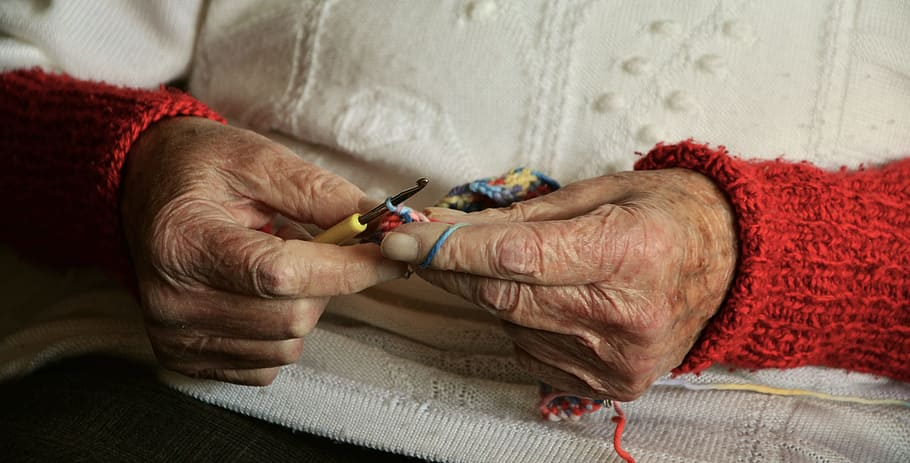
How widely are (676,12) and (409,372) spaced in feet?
1.98

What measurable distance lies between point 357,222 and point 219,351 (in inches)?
10.0

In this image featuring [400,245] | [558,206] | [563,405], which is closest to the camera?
[400,245]

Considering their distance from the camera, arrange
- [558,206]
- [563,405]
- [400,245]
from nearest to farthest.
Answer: [400,245] → [558,206] → [563,405]

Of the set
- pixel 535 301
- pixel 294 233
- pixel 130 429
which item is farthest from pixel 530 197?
pixel 130 429

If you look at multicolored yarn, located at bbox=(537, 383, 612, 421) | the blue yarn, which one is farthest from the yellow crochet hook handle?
multicolored yarn, located at bbox=(537, 383, 612, 421)

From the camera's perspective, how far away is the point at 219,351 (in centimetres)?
84

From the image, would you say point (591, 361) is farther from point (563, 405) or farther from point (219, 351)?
point (219, 351)

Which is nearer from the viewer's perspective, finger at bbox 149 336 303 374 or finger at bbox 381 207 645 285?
finger at bbox 381 207 645 285

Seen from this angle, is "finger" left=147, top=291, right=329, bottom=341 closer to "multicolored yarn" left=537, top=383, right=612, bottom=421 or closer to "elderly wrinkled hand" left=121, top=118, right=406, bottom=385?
"elderly wrinkled hand" left=121, top=118, right=406, bottom=385

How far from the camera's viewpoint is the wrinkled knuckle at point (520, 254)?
0.67m

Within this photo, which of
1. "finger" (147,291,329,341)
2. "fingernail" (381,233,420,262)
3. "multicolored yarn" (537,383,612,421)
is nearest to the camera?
"fingernail" (381,233,420,262)

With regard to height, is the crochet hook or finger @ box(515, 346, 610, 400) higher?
the crochet hook

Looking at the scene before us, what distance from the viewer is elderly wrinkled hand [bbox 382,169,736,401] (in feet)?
2.21

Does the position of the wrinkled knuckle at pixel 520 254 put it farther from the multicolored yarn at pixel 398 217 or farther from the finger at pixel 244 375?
the finger at pixel 244 375
